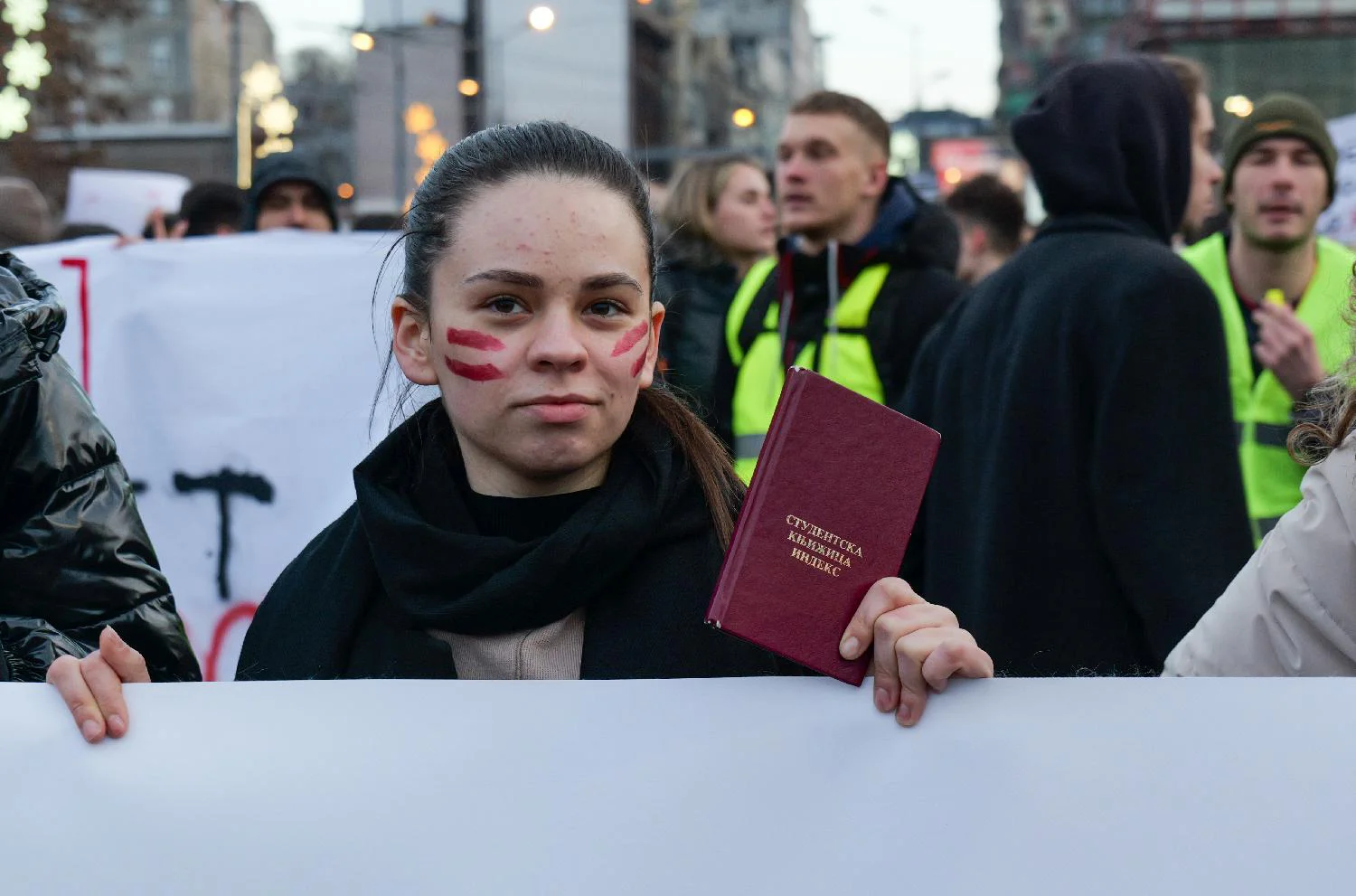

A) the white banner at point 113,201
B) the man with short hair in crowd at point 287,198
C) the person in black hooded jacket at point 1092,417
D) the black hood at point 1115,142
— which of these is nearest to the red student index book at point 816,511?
the person in black hooded jacket at point 1092,417

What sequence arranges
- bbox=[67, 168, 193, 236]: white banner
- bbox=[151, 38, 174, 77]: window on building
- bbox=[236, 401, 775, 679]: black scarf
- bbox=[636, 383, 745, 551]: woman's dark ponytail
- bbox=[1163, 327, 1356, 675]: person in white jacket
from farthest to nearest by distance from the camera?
bbox=[151, 38, 174, 77]: window on building
bbox=[67, 168, 193, 236]: white banner
bbox=[636, 383, 745, 551]: woman's dark ponytail
bbox=[236, 401, 775, 679]: black scarf
bbox=[1163, 327, 1356, 675]: person in white jacket

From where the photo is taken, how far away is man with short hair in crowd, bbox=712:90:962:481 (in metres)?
4.42

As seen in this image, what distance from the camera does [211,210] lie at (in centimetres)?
680

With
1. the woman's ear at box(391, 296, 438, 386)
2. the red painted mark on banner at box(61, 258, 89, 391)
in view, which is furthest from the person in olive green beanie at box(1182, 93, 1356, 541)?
the red painted mark on banner at box(61, 258, 89, 391)

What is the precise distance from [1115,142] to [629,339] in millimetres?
1865

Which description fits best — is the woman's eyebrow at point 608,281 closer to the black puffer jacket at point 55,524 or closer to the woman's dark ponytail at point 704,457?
the woman's dark ponytail at point 704,457

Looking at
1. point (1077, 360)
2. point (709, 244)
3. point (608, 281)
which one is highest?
point (608, 281)

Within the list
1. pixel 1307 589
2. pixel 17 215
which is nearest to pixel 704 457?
pixel 1307 589

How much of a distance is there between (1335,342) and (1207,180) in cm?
73

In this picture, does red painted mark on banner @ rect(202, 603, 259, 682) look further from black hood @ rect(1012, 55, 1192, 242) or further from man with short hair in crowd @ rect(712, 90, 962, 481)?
black hood @ rect(1012, 55, 1192, 242)

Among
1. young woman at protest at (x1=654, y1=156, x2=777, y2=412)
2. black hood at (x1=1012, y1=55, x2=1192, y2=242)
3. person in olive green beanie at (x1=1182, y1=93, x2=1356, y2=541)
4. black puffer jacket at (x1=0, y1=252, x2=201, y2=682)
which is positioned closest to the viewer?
black puffer jacket at (x1=0, y1=252, x2=201, y2=682)

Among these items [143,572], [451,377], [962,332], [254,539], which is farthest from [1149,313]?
[254,539]

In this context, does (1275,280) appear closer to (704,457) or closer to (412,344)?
(704,457)

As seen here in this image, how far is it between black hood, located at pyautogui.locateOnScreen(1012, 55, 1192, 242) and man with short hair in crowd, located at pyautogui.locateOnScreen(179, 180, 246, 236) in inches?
160
